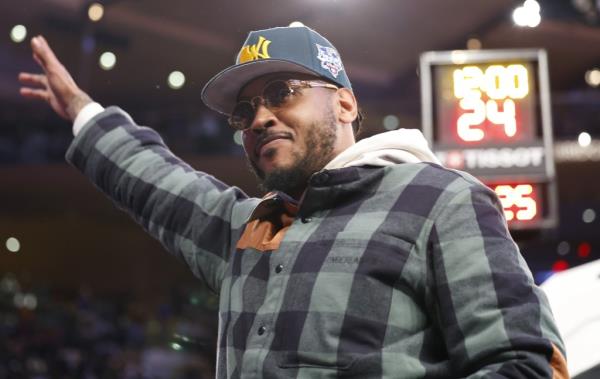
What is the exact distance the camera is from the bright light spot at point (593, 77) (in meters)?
17.5

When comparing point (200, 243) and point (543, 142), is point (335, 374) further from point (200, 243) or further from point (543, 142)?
point (543, 142)

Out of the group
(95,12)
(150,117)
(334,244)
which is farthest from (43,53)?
(150,117)

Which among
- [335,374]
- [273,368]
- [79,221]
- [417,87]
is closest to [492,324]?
[335,374]

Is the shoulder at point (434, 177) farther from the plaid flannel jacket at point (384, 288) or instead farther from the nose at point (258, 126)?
the nose at point (258, 126)

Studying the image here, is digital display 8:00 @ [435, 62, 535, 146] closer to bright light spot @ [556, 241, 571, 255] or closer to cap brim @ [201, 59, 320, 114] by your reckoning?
cap brim @ [201, 59, 320, 114]

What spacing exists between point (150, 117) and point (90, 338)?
20.7 ft

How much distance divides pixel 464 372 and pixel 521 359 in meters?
0.10

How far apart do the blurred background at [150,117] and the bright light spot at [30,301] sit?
49 mm

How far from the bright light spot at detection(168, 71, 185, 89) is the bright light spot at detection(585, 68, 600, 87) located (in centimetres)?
834

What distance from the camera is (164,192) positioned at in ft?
6.37

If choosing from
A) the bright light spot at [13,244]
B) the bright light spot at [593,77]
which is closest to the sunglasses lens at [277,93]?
the bright light spot at [593,77]

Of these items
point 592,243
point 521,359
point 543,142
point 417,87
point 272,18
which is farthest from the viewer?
point 592,243

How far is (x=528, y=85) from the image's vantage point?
6617mm

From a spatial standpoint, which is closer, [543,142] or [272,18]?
[543,142]
